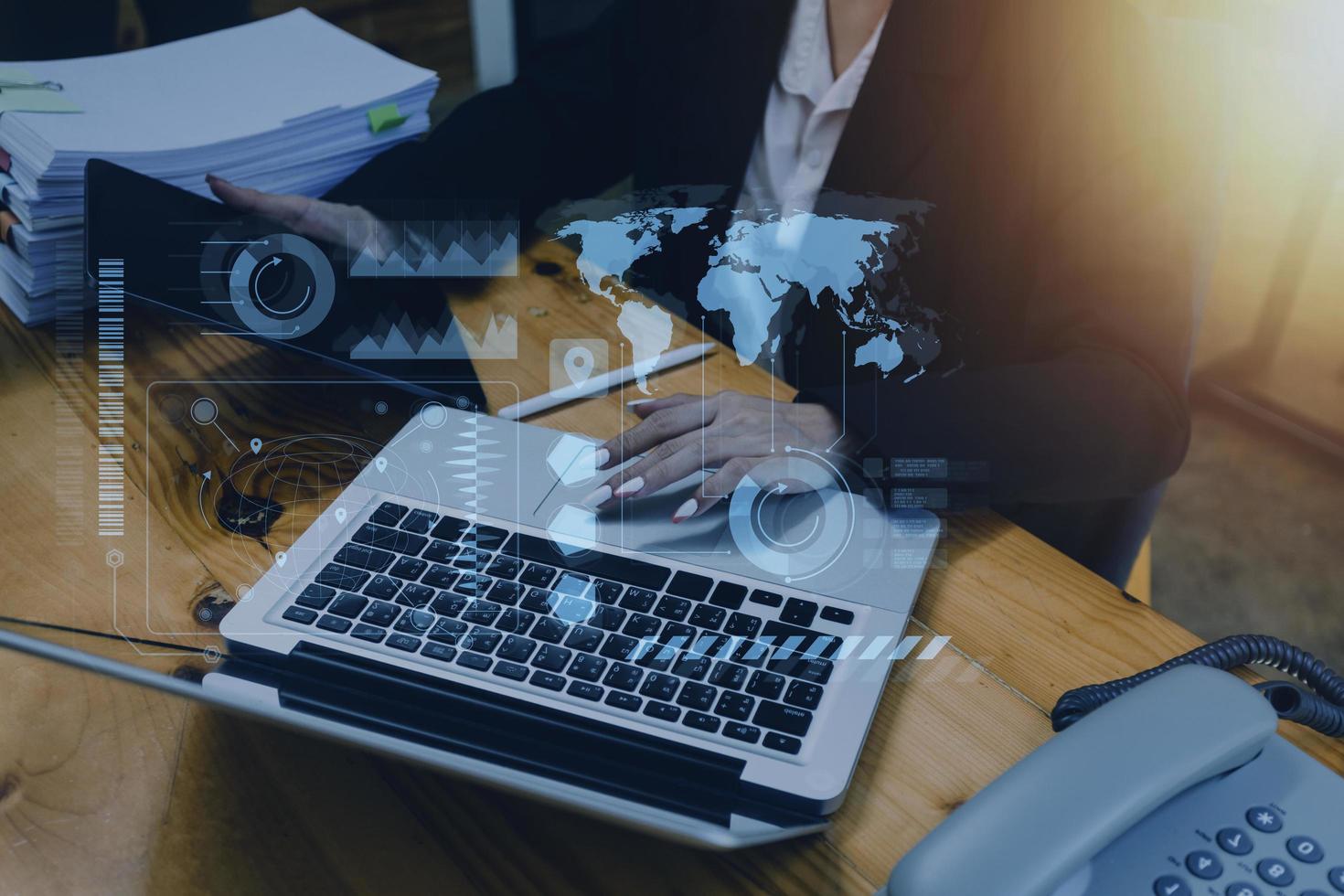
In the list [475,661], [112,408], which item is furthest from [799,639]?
[112,408]

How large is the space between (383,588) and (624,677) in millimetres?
92

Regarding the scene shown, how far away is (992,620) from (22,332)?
0.47m

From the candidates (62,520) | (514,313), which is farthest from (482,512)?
(62,520)

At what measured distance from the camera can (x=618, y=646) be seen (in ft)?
0.98

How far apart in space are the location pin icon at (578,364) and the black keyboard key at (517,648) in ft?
0.32

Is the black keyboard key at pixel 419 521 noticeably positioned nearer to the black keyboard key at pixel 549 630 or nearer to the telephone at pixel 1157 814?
the black keyboard key at pixel 549 630

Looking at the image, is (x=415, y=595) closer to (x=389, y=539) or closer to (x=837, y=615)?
(x=389, y=539)

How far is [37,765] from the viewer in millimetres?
321

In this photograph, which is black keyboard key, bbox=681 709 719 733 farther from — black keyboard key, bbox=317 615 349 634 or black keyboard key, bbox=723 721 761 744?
black keyboard key, bbox=317 615 349 634

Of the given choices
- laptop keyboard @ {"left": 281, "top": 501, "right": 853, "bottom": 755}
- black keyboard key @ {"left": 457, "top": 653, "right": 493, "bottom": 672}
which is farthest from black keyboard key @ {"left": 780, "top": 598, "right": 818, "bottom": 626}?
black keyboard key @ {"left": 457, "top": 653, "right": 493, "bottom": 672}

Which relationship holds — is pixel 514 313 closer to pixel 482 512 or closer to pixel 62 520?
pixel 482 512

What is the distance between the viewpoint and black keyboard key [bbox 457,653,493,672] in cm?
29

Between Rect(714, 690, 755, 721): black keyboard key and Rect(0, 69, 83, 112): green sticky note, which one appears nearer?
Rect(714, 690, 755, 721): black keyboard key

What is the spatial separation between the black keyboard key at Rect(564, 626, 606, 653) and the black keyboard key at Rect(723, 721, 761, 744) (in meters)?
0.05
